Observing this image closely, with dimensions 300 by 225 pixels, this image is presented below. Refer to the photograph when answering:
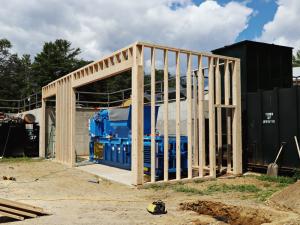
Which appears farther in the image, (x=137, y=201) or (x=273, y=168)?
(x=273, y=168)

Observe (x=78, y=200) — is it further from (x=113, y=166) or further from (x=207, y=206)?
(x=113, y=166)

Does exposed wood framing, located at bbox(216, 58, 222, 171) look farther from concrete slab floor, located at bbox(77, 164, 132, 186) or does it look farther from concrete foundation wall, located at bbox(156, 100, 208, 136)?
concrete slab floor, located at bbox(77, 164, 132, 186)

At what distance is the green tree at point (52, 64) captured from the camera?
51.1 m

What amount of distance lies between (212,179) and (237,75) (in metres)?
3.61

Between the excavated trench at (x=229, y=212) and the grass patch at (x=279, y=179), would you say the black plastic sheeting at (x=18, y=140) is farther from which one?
the excavated trench at (x=229, y=212)

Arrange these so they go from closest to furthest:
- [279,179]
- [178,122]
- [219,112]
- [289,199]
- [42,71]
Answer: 1. [289,199]
2. [279,179]
3. [178,122]
4. [219,112]
5. [42,71]

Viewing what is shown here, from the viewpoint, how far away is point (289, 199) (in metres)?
7.36

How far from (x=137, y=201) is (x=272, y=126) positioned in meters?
5.53

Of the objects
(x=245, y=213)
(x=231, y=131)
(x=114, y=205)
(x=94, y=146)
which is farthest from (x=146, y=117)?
(x=245, y=213)

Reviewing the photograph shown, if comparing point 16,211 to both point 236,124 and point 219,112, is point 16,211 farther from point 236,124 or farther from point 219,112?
point 236,124

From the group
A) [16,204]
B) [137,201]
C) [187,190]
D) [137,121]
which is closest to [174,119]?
[137,121]

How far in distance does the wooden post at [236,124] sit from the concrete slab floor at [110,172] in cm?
354

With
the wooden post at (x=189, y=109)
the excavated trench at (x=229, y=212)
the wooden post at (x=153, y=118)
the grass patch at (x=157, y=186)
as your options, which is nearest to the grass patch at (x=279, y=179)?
the wooden post at (x=189, y=109)

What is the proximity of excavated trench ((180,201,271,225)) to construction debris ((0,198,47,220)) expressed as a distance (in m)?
2.86
